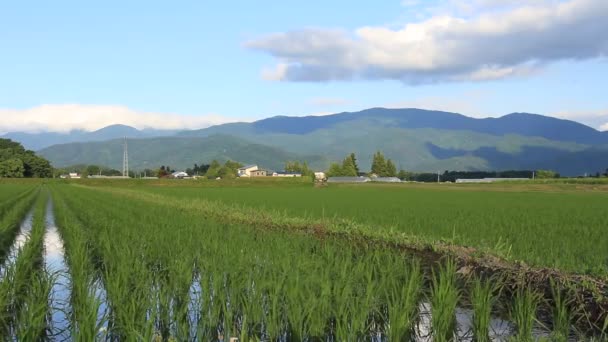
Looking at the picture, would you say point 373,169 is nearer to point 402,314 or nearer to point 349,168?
point 349,168

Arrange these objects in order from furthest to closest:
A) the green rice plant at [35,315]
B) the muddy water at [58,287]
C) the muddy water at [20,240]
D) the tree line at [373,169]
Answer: the tree line at [373,169]
the muddy water at [20,240]
the muddy water at [58,287]
the green rice plant at [35,315]

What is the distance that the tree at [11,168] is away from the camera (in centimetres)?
9303

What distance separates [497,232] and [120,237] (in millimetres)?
8281

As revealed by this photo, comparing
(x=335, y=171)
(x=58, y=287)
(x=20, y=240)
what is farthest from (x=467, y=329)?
(x=335, y=171)

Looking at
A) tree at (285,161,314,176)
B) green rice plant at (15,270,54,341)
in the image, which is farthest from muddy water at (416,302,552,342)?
tree at (285,161,314,176)

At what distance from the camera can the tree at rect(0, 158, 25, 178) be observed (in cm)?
9303

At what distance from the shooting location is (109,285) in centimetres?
605

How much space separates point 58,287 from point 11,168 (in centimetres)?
9726

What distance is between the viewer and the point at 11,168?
93688mm

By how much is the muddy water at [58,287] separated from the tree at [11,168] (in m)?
89.9

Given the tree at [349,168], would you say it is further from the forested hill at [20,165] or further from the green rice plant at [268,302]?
the green rice plant at [268,302]

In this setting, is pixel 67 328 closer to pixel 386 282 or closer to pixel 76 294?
pixel 76 294

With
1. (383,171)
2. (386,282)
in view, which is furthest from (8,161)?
(386,282)

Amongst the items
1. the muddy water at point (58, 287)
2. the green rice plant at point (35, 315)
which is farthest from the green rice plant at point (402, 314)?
the muddy water at point (58, 287)
